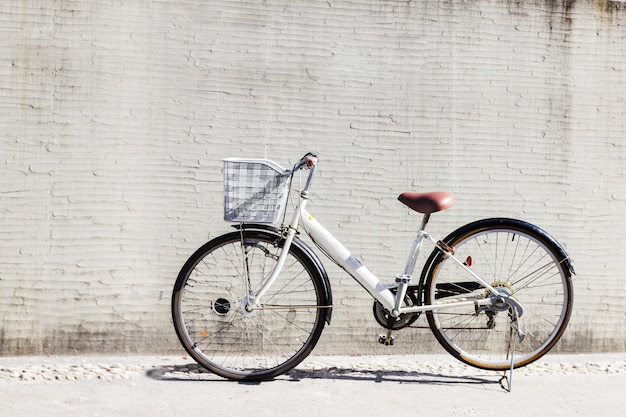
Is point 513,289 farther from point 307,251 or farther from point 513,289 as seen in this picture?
point 307,251

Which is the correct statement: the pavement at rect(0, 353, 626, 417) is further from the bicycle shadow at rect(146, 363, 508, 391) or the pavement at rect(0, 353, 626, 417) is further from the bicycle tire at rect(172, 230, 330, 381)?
the bicycle tire at rect(172, 230, 330, 381)

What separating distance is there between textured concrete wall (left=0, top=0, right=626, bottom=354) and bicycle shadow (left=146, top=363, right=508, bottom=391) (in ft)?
1.19

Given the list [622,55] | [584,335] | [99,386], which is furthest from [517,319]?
[99,386]

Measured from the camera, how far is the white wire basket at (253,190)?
4043 mm

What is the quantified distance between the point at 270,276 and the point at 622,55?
299 centimetres

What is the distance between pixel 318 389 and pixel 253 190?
124 centimetres

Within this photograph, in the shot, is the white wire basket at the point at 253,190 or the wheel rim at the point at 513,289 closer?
the white wire basket at the point at 253,190

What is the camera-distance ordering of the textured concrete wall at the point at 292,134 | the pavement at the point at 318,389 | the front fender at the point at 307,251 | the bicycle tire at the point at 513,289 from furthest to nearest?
the bicycle tire at the point at 513,289
the textured concrete wall at the point at 292,134
the front fender at the point at 307,251
the pavement at the point at 318,389

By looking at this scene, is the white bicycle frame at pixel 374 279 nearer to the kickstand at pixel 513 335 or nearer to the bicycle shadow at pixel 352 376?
the kickstand at pixel 513 335

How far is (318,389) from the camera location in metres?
4.31

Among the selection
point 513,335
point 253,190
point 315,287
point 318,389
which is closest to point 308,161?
point 253,190

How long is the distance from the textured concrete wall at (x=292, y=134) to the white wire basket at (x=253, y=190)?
2.89 ft

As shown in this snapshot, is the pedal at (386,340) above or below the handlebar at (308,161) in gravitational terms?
below

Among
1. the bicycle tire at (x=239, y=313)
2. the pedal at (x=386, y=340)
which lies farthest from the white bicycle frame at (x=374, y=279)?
the bicycle tire at (x=239, y=313)
